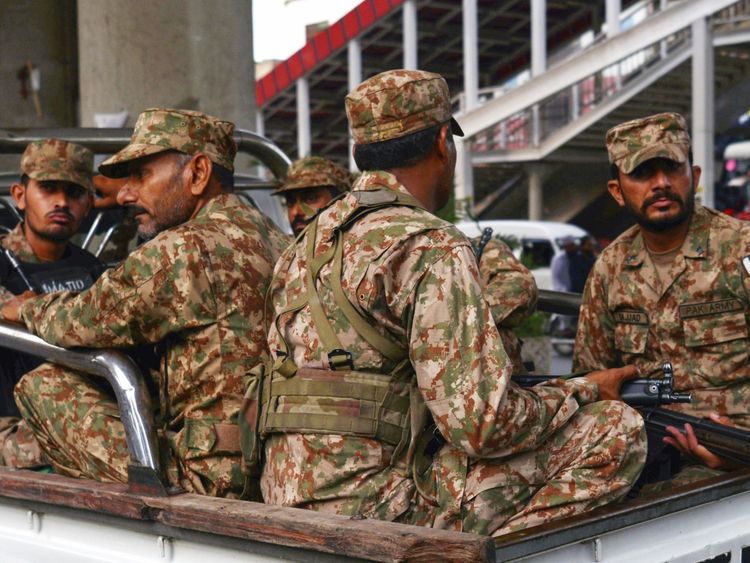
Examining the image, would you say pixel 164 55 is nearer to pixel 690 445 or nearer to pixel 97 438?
pixel 97 438

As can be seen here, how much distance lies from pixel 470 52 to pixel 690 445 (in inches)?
1130

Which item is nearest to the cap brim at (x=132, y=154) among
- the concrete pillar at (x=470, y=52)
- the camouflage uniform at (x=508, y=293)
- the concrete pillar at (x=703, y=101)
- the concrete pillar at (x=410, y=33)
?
the camouflage uniform at (x=508, y=293)

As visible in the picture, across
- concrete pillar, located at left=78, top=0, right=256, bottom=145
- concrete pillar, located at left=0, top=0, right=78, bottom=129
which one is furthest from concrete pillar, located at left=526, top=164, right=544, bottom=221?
concrete pillar, located at left=78, top=0, right=256, bottom=145

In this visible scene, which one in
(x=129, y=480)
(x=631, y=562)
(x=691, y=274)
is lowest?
(x=631, y=562)

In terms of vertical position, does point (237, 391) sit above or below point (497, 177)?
below

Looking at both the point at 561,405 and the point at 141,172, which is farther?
the point at 141,172

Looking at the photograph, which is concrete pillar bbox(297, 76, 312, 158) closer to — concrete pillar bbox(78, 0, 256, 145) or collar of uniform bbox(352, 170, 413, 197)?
concrete pillar bbox(78, 0, 256, 145)

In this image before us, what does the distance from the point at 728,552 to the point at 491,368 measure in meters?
0.85

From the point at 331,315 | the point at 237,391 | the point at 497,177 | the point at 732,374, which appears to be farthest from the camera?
the point at 497,177

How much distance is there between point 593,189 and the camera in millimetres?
35156

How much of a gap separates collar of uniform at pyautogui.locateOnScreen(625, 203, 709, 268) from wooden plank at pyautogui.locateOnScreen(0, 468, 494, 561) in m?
2.02

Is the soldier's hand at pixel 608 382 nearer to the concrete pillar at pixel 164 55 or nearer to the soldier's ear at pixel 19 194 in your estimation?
the soldier's ear at pixel 19 194

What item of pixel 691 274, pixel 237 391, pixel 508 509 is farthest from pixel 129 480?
pixel 691 274

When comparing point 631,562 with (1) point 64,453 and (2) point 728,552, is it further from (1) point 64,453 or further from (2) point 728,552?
(1) point 64,453
